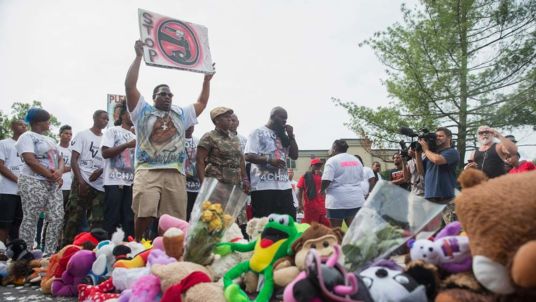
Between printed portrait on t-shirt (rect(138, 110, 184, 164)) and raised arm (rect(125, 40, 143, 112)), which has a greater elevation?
raised arm (rect(125, 40, 143, 112))

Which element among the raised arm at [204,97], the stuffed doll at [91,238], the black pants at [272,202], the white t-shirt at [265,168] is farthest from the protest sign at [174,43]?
the stuffed doll at [91,238]

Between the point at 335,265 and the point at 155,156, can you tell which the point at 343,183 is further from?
the point at 335,265

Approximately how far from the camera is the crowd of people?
11.3 ft

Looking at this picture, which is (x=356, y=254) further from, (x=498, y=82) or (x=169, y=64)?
(x=498, y=82)

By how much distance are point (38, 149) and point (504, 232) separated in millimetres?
4391

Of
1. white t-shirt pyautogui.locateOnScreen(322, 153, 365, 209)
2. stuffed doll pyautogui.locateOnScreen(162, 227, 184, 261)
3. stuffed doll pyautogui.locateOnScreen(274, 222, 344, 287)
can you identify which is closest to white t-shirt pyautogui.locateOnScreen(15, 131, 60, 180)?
stuffed doll pyautogui.locateOnScreen(162, 227, 184, 261)

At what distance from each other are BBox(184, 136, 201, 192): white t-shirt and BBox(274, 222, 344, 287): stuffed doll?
2.69m

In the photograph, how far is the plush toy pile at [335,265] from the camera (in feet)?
3.79

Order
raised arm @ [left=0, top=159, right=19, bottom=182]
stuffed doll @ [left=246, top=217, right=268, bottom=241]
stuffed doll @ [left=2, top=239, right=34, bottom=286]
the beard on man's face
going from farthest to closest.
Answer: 1. raised arm @ [left=0, top=159, right=19, bottom=182]
2. the beard on man's face
3. stuffed doll @ [left=2, top=239, right=34, bottom=286]
4. stuffed doll @ [left=246, top=217, right=268, bottom=241]

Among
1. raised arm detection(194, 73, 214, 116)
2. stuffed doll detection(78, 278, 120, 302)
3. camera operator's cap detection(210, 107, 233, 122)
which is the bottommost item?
stuffed doll detection(78, 278, 120, 302)

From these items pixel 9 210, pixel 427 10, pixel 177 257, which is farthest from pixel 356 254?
pixel 427 10

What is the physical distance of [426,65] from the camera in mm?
13242

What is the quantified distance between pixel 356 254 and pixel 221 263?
0.86 metres

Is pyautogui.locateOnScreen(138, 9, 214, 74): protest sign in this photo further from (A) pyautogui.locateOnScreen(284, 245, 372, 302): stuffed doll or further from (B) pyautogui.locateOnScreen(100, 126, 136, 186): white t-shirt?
(A) pyautogui.locateOnScreen(284, 245, 372, 302): stuffed doll
